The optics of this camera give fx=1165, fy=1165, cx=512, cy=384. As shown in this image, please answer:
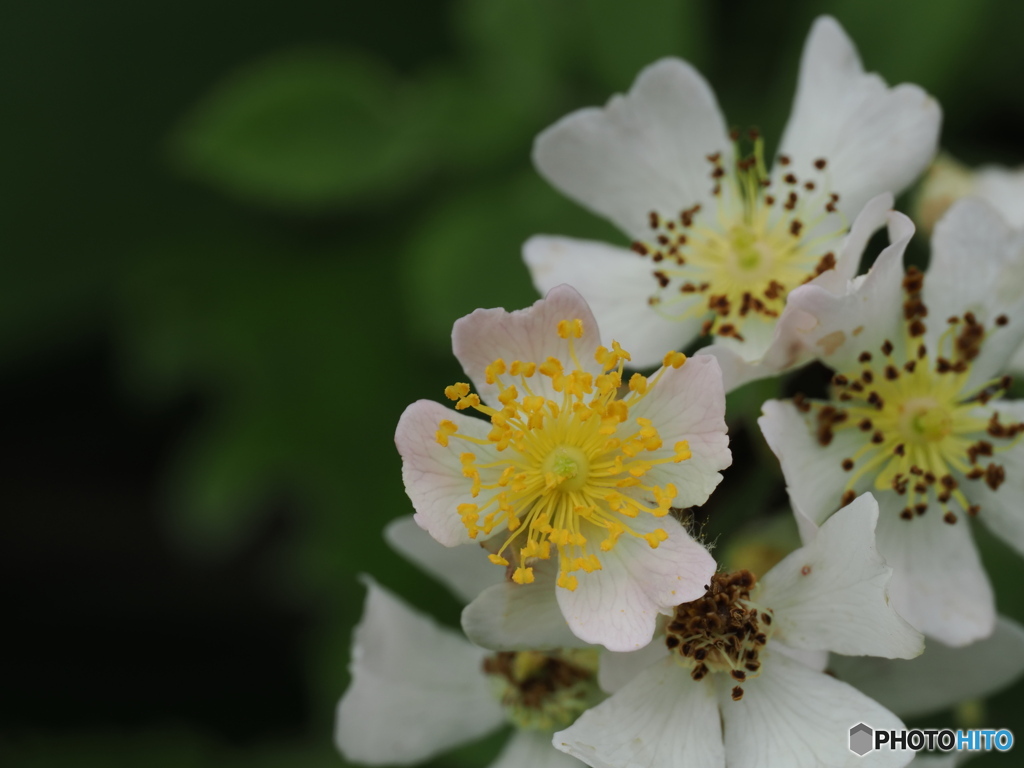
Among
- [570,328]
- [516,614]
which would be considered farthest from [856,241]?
[516,614]

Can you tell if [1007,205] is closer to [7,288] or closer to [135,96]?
[135,96]

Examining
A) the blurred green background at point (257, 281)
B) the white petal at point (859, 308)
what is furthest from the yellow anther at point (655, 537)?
the blurred green background at point (257, 281)

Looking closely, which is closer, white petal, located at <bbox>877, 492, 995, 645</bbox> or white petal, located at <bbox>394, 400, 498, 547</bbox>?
white petal, located at <bbox>394, 400, 498, 547</bbox>

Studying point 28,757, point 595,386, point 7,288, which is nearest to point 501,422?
point 595,386

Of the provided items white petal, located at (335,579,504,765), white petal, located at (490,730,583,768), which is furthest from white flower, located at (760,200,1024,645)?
white petal, located at (335,579,504,765)

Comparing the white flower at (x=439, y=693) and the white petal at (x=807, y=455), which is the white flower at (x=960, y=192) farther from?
the white flower at (x=439, y=693)

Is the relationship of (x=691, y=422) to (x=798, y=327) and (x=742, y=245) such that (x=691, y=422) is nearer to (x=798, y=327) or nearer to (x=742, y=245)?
(x=798, y=327)

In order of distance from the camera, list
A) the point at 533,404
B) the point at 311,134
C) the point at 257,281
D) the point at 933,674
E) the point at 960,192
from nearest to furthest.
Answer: the point at 533,404 → the point at 933,674 → the point at 960,192 → the point at 311,134 → the point at 257,281

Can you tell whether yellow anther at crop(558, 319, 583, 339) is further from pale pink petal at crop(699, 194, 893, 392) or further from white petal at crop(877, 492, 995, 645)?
white petal at crop(877, 492, 995, 645)
